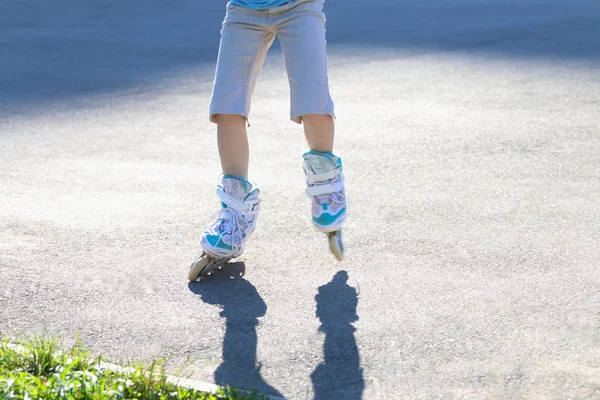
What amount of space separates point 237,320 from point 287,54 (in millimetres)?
1134

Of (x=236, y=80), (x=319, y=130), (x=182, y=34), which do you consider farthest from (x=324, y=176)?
(x=182, y=34)

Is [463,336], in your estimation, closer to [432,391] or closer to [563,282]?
[432,391]

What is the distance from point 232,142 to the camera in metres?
3.86

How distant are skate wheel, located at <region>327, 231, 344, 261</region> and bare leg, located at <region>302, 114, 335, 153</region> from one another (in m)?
0.34

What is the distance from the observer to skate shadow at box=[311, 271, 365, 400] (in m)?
2.83

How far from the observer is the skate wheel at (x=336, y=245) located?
3.80m

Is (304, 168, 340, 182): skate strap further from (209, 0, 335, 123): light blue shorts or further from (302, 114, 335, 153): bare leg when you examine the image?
(209, 0, 335, 123): light blue shorts

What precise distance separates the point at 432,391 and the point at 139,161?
3089 millimetres

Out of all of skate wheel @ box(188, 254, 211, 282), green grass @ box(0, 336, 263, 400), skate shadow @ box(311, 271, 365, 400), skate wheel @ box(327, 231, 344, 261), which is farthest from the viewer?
skate wheel @ box(327, 231, 344, 261)

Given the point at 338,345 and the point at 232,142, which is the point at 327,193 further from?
the point at 338,345

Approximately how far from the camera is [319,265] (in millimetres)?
3891

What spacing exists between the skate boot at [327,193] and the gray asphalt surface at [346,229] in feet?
0.54

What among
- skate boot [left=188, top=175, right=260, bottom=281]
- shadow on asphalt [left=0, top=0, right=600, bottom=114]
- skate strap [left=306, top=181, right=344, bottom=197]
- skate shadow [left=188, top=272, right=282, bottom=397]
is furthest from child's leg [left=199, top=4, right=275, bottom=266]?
shadow on asphalt [left=0, top=0, right=600, bottom=114]

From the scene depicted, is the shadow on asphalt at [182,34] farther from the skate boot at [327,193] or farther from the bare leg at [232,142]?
the skate boot at [327,193]
